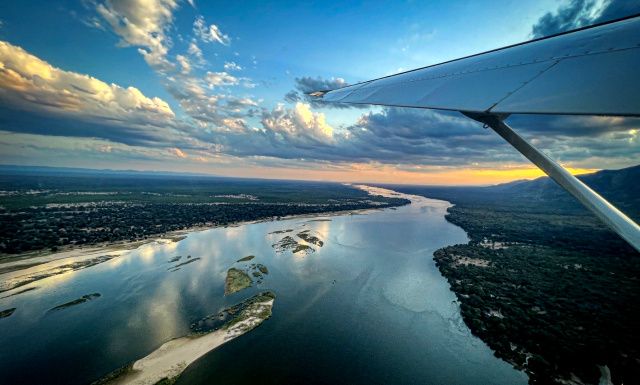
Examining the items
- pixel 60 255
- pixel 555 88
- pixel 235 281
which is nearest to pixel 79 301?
pixel 235 281

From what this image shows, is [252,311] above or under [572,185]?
under

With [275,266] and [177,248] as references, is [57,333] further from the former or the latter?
[177,248]

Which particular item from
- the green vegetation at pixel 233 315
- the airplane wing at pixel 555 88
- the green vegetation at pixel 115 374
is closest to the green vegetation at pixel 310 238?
the green vegetation at pixel 233 315

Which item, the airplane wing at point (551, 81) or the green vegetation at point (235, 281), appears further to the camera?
the green vegetation at point (235, 281)

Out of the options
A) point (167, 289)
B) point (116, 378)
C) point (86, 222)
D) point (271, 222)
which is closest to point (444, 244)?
point (271, 222)

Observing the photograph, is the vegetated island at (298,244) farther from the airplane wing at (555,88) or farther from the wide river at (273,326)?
the airplane wing at (555,88)

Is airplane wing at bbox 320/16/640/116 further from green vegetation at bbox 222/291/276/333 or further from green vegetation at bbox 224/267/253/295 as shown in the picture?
green vegetation at bbox 224/267/253/295

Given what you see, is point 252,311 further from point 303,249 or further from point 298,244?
point 298,244

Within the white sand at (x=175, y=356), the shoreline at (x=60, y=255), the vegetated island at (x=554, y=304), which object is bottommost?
the shoreline at (x=60, y=255)
